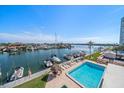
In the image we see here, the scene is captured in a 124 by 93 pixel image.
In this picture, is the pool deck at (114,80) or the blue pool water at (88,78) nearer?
the pool deck at (114,80)

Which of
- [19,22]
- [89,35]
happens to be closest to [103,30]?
[89,35]

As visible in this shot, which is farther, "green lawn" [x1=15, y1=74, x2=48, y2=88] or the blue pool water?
the blue pool water

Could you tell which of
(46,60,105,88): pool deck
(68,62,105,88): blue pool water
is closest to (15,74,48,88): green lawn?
(46,60,105,88): pool deck

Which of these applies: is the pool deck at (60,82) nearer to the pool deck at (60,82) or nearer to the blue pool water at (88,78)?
the pool deck at (60,82)

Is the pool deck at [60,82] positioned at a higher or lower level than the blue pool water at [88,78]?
higher

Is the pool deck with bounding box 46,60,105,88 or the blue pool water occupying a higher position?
the pool deck with bounding box 46,60,105,88

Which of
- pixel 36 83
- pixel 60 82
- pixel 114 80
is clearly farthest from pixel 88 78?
pixel 36 83

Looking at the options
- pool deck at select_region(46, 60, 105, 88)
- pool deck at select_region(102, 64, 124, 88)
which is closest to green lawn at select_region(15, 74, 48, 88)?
Answer: pool deck at select_region(46, 60, 105, 88)

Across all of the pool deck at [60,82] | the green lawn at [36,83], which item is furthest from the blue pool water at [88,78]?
the green lawn at [36,83]

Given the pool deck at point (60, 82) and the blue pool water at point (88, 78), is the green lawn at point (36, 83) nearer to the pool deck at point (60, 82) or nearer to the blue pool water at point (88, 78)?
the pool deck at point (60, 82)

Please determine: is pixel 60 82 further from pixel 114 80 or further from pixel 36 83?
pixel 114 80

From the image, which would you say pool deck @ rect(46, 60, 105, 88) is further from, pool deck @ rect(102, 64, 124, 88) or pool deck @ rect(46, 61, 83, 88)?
pool deck @ rect(102, 64, 124, 88)

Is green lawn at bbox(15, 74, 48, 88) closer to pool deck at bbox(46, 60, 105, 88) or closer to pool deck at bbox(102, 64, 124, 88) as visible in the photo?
pool deck at bbox(46, 60, 105, 88)

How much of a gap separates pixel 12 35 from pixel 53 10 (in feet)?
6.64
